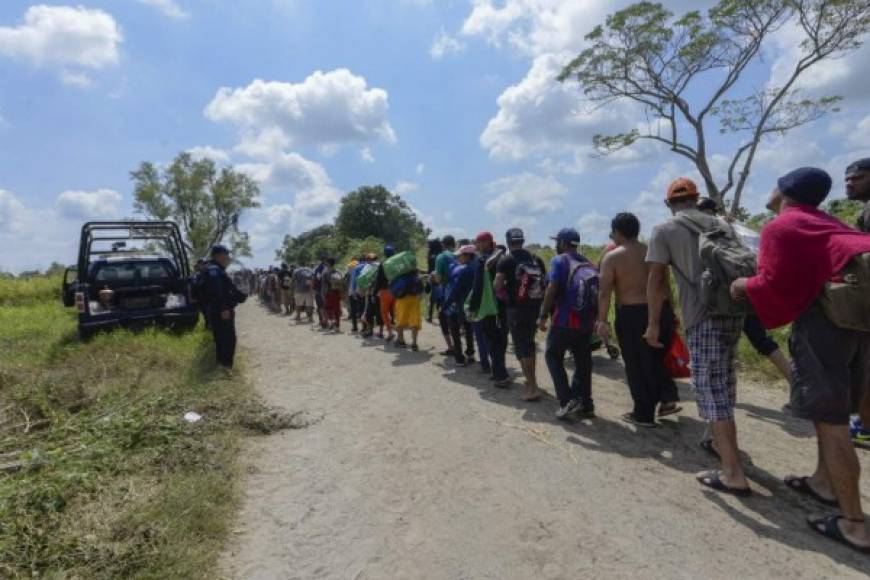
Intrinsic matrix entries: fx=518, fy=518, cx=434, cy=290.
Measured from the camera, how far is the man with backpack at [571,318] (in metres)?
4.70

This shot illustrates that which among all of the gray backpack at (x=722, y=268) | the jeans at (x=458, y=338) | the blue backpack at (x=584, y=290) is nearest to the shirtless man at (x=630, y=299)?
the blue backpack at (x=584, y=290)

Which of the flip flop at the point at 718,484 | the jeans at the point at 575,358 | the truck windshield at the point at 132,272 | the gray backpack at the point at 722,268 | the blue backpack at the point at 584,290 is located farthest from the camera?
the truck windshield at the point at 132,272

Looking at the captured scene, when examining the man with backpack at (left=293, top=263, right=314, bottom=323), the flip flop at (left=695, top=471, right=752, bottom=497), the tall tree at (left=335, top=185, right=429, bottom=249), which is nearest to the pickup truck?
the man with backpack at (left=293, top=263, right=314, bottom=323)

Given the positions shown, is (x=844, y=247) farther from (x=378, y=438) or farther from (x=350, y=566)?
(x=378, y=438)

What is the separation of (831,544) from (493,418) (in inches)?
109

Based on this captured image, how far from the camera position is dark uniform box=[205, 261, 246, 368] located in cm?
673

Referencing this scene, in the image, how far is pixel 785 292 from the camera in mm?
2725

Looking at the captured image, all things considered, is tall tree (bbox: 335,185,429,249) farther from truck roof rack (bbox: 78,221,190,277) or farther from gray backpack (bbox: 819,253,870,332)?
gray backpack (bbox: 819,253,870,332)

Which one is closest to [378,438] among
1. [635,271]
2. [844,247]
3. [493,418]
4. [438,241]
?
[493,418]

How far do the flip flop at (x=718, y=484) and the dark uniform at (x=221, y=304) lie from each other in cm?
556

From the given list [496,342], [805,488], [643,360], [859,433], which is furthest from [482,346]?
[805,488]

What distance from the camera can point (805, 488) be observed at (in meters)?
3.28

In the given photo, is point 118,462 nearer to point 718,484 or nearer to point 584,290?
point 584,290

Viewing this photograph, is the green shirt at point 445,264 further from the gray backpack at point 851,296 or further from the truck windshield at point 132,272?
the truck windshield at point 132,272
